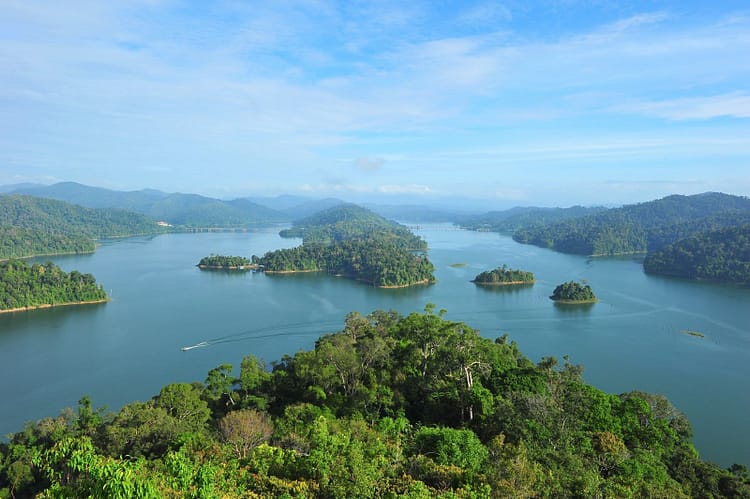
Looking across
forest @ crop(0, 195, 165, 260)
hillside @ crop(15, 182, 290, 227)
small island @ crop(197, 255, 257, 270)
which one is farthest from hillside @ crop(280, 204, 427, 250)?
forest @ crop(0, 195, 165, 260)

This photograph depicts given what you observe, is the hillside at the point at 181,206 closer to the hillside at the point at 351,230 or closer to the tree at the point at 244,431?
the hillside at the point at 351,230

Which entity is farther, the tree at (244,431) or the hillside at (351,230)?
the hillside at (351,230)

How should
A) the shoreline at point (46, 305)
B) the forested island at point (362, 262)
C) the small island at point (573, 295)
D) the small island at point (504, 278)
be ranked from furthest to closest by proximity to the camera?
the forested island at point (362, 262), the small island at point (504, 278), the small island at point (573, 295), the shoreline at point (46, 305)

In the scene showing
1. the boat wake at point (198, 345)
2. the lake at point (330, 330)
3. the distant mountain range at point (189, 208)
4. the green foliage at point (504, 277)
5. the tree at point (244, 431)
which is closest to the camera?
the tree at point (244, 431)

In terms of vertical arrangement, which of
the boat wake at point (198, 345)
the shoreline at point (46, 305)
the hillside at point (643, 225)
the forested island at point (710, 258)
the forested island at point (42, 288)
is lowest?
the boat wake at point (198, 345)

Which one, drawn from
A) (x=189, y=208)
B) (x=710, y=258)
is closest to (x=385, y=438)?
(x=710, y=258)

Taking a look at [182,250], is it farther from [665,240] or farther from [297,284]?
[665,240]

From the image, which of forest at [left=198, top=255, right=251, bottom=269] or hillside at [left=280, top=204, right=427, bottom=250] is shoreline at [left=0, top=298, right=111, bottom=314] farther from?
hillside at [left=280, top=204, right=427, bottom=250]

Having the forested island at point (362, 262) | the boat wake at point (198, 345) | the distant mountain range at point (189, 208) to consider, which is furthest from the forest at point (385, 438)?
the distant mountain range at point (189, 208)
